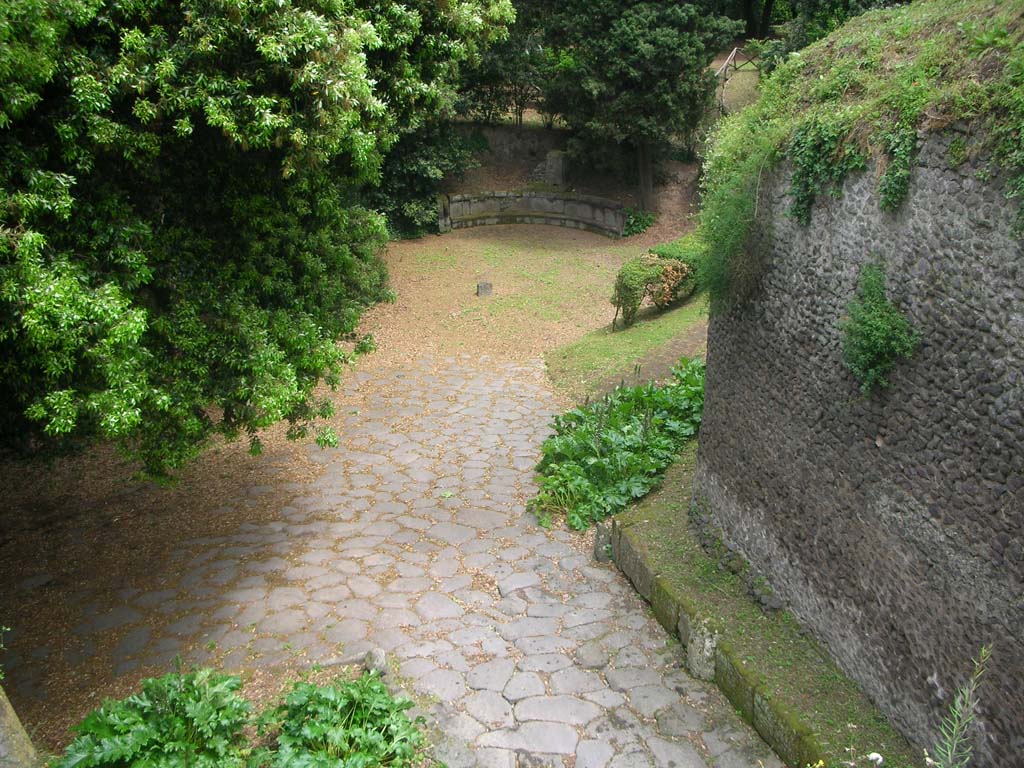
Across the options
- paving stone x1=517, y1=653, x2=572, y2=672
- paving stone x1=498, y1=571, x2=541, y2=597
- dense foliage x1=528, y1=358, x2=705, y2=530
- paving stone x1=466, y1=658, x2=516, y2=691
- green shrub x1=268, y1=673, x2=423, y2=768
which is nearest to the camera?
green shrub x1=268, y1=673, x2=423, y2=768

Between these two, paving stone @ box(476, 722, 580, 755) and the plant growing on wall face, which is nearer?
the plant growing on wall face

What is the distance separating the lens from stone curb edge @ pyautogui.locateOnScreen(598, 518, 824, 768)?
17.2 ft

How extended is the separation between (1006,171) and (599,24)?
17866 millimetres

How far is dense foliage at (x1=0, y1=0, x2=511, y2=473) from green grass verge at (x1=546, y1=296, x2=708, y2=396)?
6.47m

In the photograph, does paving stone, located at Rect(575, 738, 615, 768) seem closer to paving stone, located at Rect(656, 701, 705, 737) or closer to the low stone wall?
paving stone, located at Rect(656, 701, 705, 737)

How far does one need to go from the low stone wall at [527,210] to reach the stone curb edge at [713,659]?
16.0 metres

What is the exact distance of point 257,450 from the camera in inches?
262

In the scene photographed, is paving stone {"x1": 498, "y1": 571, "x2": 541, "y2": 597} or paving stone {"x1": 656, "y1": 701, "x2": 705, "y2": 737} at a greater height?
paving stone {"x1": 656, "y1": 701, "x2": 705, "y2": 737}

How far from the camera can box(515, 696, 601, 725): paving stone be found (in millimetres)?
5812

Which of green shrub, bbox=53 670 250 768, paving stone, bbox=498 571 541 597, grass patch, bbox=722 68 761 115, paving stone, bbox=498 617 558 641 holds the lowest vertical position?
paving stone, bbox=498 571 541 597

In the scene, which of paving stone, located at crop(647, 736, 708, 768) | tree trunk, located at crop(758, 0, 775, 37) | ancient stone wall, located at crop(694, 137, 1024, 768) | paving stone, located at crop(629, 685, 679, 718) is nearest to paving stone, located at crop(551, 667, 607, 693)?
paving stone, located at crop(629, 685, 679, 718)

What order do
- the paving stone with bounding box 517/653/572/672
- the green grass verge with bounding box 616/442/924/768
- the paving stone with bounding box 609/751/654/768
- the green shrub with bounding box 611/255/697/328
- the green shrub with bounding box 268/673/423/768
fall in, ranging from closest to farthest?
1. the green shrub with bounding box 268/673/423/768
2. the green grass verge with bounding box 616/442/924/768
3. the paving stone with bounding box 609/751/654/768
4. the paving stone with bounding box 517/653/572/672
5. the green shrub with bounding box 611/255/697/328

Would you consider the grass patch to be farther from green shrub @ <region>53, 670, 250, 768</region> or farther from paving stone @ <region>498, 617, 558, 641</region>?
green shrub @ <region>53, 670, 250, 768</region>

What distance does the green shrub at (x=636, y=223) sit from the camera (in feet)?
72.2
